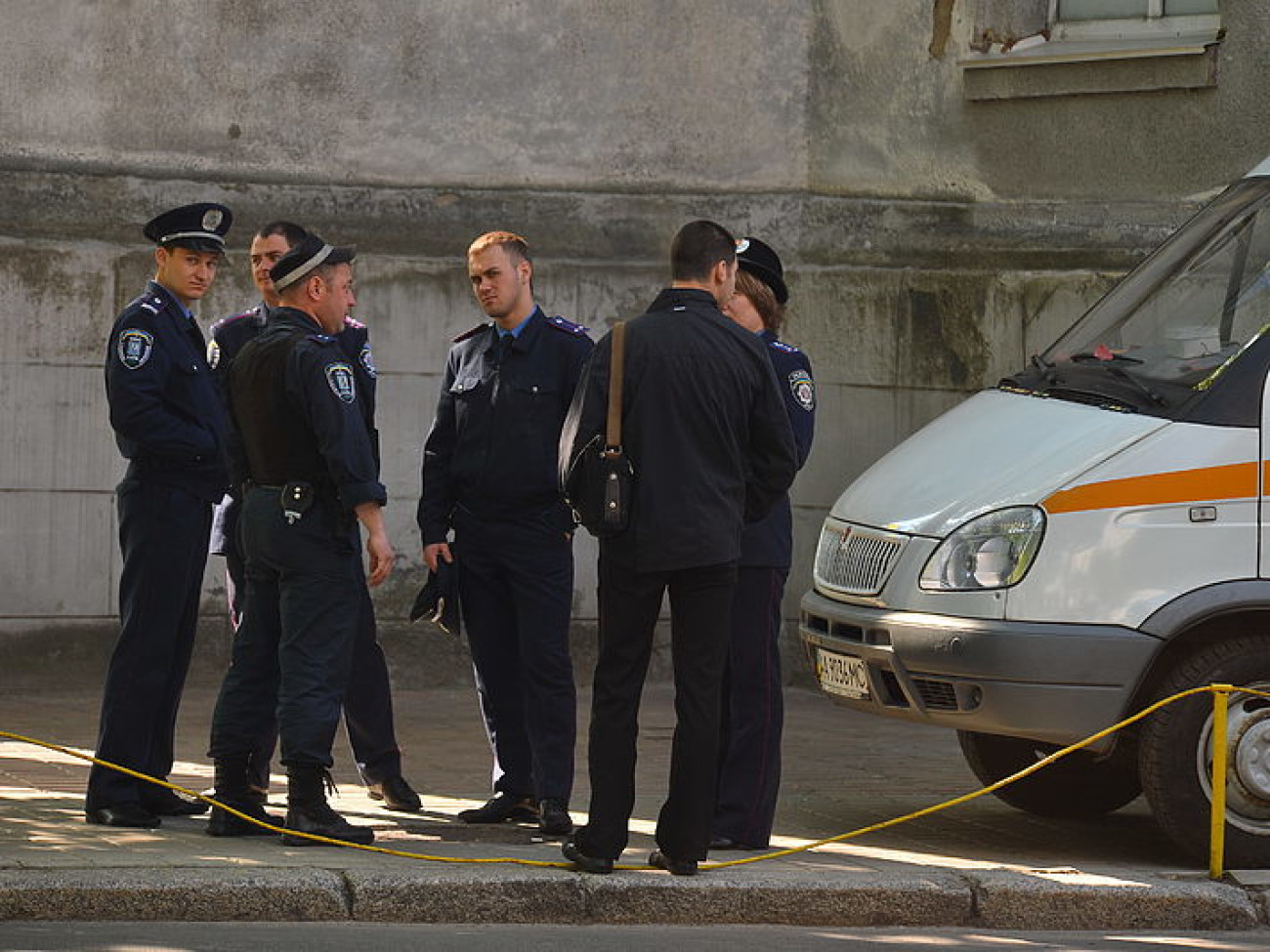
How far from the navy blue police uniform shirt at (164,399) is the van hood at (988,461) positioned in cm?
220

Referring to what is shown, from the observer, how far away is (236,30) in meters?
12.3

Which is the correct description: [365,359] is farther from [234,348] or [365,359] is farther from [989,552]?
[989,552]

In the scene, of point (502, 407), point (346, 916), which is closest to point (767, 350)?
point (502, 407)

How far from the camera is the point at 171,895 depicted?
6.67 metres

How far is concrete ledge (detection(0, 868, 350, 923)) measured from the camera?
6598 mm

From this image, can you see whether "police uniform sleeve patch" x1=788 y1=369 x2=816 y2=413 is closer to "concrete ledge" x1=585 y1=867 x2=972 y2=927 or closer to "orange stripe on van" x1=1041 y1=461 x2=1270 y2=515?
"orange stripe on van" x1=1041 y1=461 x2=1270 y2=515

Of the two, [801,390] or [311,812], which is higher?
[801,390]

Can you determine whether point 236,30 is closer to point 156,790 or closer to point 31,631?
point 31,631

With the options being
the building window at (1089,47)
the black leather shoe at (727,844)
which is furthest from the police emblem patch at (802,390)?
the building window at (1089,47)

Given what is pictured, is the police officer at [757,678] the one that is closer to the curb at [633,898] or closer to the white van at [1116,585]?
the white van at [1116,585]

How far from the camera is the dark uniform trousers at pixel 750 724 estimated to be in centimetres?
770

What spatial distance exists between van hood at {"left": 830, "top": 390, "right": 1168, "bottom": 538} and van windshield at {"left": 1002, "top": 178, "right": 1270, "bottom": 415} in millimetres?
123

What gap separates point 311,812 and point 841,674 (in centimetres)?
185

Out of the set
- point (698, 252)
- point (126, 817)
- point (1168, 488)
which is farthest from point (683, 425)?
point (126, 817)
